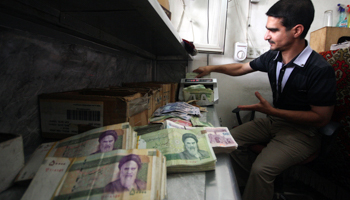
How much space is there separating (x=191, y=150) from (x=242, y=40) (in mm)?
2052

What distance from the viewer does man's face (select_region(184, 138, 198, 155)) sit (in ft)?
2.02

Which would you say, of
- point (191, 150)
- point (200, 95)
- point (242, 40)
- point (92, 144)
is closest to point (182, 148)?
point (191, 150)

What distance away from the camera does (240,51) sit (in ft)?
7.11

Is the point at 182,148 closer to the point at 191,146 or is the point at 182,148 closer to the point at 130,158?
the point at 191,146

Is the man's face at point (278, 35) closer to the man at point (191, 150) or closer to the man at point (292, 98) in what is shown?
the man at point (292, 98)

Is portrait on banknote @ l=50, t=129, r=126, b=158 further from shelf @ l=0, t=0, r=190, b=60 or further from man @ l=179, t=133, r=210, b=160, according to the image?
shelf @ l=0, t=0, r=190, b=60

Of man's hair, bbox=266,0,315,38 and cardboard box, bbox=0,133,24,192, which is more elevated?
man's hair, bbox=266,0,315,38

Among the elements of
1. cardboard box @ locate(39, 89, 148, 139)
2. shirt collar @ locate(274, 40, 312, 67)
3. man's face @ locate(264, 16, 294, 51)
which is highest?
man's face @ locate(264, 16, 294, 51)

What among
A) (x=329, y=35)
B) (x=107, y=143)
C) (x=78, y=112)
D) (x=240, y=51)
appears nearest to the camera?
(x=107, y=143)

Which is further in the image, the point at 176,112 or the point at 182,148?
the point at 176,112

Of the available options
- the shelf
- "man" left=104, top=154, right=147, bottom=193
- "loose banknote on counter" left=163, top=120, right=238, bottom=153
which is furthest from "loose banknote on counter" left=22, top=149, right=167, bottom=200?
the shelf

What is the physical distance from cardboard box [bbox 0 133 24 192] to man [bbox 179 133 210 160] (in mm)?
465

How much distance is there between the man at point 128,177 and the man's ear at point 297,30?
1.40 meters

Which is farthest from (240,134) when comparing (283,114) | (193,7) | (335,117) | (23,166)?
(193,7)
